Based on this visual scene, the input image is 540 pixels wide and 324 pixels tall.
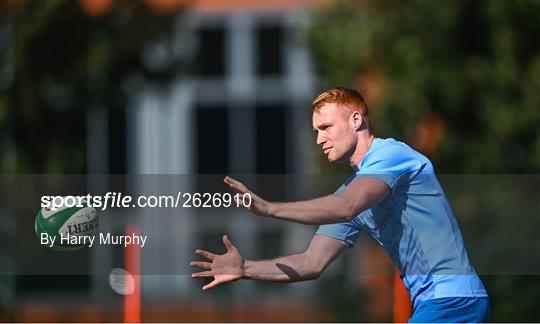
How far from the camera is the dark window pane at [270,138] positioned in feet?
78.9

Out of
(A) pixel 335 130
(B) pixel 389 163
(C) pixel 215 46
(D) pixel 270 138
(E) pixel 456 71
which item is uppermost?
(C) pixel 215 46

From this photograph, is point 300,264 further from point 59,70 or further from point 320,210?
point 59,70

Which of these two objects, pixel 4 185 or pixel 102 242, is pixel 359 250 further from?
pixel 102 242

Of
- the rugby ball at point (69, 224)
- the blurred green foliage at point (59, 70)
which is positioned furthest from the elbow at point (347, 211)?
the blurred green foliage at point (59, 70)

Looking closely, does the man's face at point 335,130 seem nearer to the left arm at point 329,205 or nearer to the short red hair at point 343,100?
the short red hair at point 343,100

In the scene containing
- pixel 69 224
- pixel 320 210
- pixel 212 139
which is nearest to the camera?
pixel 320 210

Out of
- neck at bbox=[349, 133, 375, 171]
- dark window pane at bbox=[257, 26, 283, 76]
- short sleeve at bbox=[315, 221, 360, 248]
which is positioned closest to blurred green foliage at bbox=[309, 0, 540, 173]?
dark window pane at bbox=[257, 26, 283, 76]

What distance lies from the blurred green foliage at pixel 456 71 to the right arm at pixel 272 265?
26.3ft

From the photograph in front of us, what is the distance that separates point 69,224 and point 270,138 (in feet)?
55.8

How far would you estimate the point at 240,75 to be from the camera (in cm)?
2416

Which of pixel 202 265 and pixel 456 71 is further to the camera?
pixel 456 71

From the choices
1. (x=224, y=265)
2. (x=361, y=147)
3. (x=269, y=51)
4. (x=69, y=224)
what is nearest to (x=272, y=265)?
(x=224, y=265)

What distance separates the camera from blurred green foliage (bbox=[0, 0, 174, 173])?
15.3 m

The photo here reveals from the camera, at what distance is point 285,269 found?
6.42m
